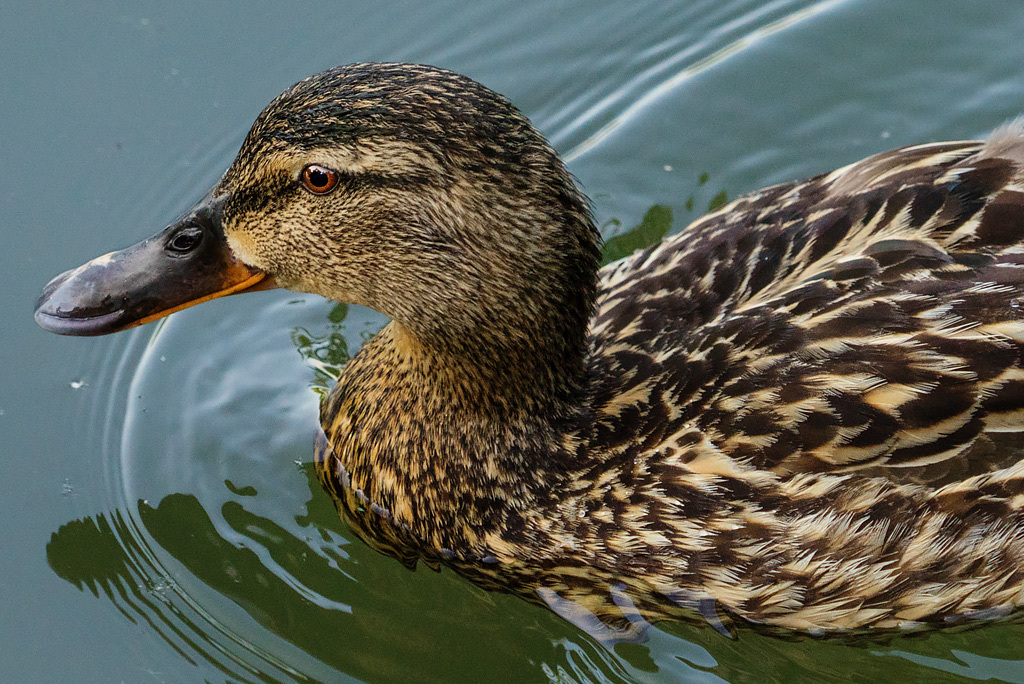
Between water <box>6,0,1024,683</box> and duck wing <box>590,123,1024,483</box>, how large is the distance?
0.79 meters

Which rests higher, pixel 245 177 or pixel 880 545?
pixel 245 177

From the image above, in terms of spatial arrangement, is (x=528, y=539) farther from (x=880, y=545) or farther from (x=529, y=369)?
(x=880, y=545)

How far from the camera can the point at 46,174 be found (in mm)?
5785

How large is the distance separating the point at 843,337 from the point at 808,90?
112 inches

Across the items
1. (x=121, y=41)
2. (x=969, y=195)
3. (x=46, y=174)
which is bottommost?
(x=969, y=195)

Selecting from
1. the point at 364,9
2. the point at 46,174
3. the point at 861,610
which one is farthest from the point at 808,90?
the point at 46,174

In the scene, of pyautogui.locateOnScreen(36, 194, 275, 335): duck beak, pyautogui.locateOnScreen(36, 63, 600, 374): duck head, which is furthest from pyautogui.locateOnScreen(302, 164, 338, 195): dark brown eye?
pyautogui.locateOnScreen(36, 194, 275, 335): duck beak

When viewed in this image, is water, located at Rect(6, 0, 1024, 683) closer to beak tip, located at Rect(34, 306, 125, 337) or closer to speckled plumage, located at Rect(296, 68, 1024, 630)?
speckled plumage, located at Rect(296, 68, 1024, 630)

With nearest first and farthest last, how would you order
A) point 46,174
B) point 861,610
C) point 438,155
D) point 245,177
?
point 438,155 < point 245,177 < point 861,610 < point 46,174

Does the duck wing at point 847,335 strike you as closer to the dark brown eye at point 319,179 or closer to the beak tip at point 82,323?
the dark brown eye at point 319,179

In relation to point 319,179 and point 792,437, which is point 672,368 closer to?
point 792,437

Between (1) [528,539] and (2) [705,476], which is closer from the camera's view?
(2) [705,476]

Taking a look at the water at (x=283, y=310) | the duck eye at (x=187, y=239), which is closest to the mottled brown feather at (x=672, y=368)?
the duck eye at (x=187, y=239)

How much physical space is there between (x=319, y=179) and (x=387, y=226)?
238 mm
